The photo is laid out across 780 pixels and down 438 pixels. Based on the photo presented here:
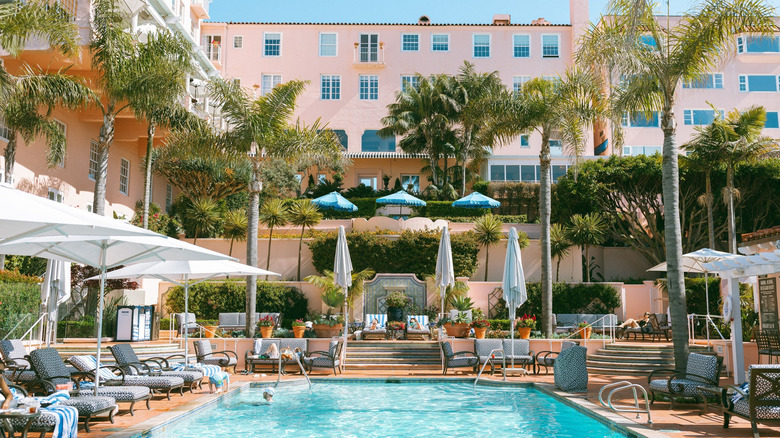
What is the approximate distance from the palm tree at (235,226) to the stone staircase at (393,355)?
10406 millimetres

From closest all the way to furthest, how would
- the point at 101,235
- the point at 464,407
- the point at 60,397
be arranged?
the point at 101,235 < the point at 60,397 < the point at 464,407

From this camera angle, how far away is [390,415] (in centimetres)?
1091

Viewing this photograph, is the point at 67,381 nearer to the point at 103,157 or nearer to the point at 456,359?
the point at 103,157

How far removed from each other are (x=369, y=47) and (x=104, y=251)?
112 ft

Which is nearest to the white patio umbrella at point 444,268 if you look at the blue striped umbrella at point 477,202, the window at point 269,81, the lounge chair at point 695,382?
the lounge chair at point 695,382

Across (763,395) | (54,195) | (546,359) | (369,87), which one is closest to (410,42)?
(369,87)

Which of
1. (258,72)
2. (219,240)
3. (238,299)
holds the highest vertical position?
(258,72)

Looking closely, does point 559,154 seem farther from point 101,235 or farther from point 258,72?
point 101,235

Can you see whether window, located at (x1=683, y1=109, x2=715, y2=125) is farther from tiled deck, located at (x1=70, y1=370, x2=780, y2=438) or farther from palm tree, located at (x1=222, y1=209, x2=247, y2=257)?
tiled deck, located at (x1=70, y1=370, x2=780, y2=438)

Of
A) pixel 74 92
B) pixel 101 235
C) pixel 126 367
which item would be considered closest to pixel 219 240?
pixel 74 92

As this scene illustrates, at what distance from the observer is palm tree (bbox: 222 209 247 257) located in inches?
1062

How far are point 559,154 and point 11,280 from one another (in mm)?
29185

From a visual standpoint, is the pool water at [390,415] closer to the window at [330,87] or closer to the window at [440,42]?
the window at [330,87]

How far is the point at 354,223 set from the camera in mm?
28344
